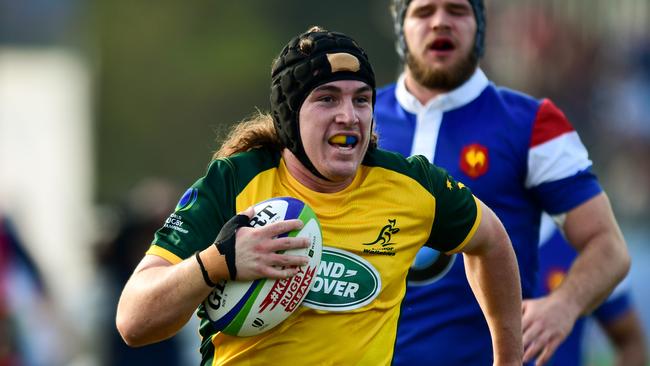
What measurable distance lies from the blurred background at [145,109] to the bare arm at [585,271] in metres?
5.35

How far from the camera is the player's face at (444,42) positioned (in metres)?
6.20

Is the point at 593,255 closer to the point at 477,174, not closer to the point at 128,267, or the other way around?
the point at 477,174

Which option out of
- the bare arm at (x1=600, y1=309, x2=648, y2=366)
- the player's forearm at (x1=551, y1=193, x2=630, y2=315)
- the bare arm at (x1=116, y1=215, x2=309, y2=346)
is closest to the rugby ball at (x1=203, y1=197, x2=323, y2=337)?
the bare arm at (x1=116, y1=215, x2=309, y2=346)

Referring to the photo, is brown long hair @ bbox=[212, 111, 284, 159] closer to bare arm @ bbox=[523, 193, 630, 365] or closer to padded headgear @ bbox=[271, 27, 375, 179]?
padded headgear @ bbox=[271, 27, 375, 179]

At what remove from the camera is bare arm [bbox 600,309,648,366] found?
8.52m

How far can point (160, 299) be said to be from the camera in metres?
4.36

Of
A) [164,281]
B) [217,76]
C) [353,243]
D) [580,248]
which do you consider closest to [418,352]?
[580,248]

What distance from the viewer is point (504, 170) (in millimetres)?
6066

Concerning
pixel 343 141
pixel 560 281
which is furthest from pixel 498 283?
pixel 560 281

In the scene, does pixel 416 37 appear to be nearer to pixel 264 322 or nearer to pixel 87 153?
pixel 264 322

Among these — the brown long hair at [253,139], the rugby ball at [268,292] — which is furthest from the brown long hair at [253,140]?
the rugby ball at [268,292]

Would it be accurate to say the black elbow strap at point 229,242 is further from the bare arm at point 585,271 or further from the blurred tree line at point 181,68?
the blurred tree line at point 181,68

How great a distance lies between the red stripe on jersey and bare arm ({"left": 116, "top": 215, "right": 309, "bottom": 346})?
6.42 feet

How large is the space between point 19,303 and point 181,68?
51.5 ft
